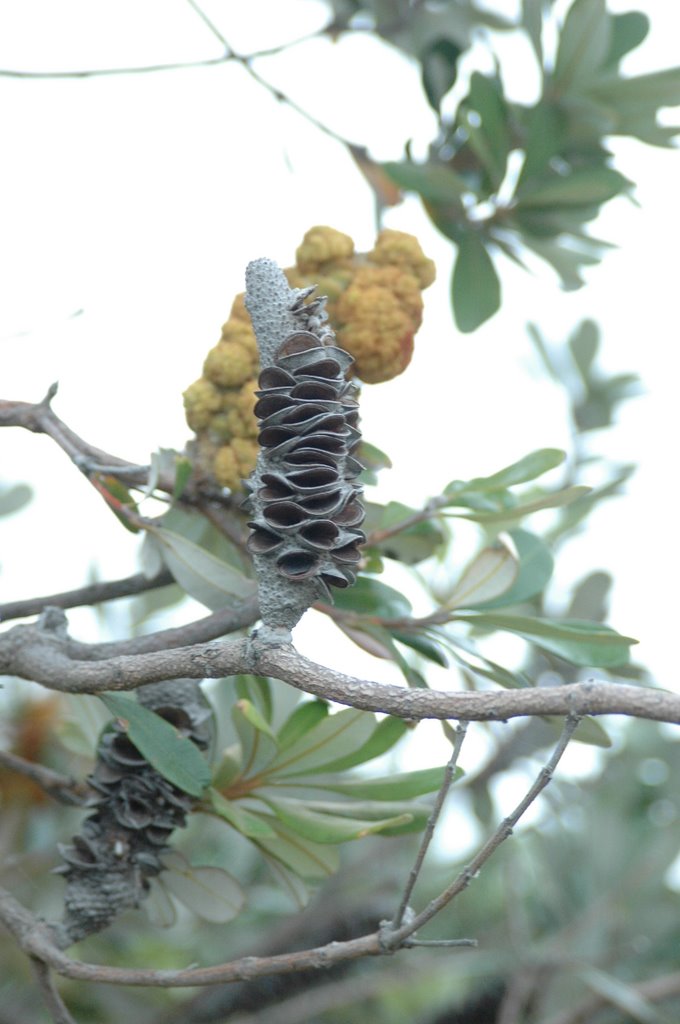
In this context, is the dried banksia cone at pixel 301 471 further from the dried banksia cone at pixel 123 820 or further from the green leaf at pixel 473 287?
the green leaf at pixel 473 287

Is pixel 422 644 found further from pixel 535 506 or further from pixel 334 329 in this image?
pixel 334 329

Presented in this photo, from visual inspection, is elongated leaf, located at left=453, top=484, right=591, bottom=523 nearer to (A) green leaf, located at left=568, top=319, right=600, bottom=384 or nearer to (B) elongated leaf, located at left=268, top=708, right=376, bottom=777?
(B) elongated leaf, located at left=268, top=708, right=376, bottom=777

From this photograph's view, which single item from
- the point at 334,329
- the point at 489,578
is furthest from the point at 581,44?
the point at 489,578

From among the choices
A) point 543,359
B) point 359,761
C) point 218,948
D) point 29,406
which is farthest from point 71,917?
point 543,359

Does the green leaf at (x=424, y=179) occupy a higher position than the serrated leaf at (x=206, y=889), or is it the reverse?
the green leaf at (x=424, y=179)

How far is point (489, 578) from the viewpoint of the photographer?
938mm

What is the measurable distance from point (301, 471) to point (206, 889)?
505mm

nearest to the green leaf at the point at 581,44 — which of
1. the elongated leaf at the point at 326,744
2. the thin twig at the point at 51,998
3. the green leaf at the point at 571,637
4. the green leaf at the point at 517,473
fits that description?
the green leaf at the point at 517,473

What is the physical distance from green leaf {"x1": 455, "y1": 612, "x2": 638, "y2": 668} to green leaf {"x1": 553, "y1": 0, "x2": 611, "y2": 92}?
0.64m

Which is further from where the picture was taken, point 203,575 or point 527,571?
point 527,571

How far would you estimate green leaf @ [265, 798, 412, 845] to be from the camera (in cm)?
79


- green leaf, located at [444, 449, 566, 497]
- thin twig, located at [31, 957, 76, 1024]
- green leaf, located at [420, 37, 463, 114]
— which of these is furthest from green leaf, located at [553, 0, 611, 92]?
thin twig, located at [31, 957, 76, 1024]

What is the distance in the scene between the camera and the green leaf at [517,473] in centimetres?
92

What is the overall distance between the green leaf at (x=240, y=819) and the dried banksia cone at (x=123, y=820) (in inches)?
1.2
